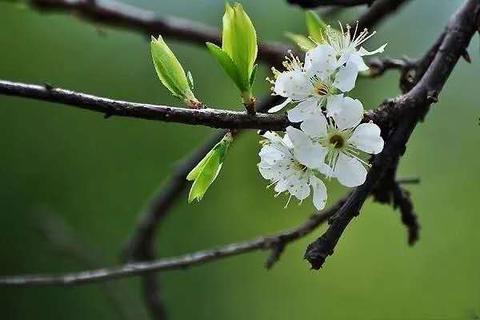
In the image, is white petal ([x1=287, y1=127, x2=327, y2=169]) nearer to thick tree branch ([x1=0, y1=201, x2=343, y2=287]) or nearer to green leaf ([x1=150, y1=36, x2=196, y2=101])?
green leaf ([x1=150, y1=36, x2=196, y2=101])

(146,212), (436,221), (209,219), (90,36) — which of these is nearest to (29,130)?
(90,36)

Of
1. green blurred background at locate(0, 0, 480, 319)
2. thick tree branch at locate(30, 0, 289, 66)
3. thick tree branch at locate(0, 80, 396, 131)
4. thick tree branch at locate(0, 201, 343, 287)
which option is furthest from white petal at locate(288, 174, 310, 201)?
green blurred background at locate(0, 0, 480, 319)

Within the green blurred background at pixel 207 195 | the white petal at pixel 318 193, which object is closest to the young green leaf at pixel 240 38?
the white petal at pixel 318 193

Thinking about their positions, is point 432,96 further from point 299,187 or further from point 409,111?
point 299,187

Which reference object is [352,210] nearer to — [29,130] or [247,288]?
[247,288]

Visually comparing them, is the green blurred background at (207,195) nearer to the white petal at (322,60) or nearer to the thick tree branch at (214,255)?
the thick tree branch at (214,255)
